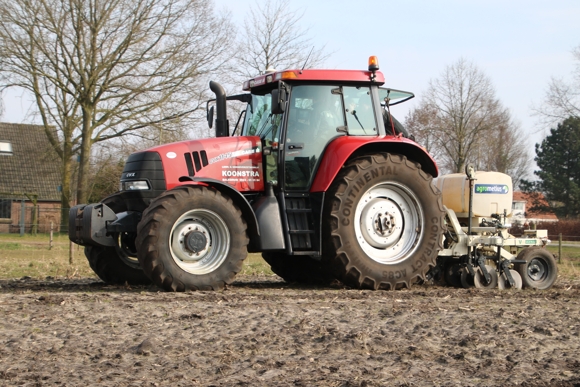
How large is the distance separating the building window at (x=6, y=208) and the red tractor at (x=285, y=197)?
109 feet

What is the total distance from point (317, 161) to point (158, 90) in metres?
20.2

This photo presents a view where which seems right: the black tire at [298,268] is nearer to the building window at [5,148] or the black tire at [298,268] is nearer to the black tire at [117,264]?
the black tire at [117,264]

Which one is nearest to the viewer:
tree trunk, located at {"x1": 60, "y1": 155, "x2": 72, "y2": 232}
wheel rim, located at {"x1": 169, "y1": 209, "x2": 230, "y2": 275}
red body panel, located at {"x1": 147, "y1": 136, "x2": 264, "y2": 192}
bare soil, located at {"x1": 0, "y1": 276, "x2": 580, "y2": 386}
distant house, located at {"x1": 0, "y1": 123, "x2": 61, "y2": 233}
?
bare soil, located at {"x1": 0, "y1": 276, "x2": 580, "y2": 386}

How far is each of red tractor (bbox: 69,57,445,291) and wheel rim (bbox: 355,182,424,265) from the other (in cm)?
1

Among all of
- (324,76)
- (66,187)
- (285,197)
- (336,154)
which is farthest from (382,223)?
(66,187)

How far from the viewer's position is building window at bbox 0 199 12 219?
133 ft

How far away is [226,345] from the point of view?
5422mm

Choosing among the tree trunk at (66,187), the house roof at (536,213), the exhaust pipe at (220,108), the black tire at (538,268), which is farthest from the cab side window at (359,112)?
the house roof at (536,213)

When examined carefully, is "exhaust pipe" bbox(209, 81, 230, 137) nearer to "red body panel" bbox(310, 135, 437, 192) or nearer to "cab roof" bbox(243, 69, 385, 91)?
"cab roof" bbox(243, 69, 385, 91)

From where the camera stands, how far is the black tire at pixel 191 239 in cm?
813

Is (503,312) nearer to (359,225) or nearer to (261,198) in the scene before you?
(359,225)

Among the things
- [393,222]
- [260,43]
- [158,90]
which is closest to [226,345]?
[393,222]

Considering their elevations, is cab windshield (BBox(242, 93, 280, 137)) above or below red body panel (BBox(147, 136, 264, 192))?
above

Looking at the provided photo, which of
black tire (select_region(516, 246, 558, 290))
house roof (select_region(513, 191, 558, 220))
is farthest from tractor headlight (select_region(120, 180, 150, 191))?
house roof (select_region(513, 191, 558, 220))
